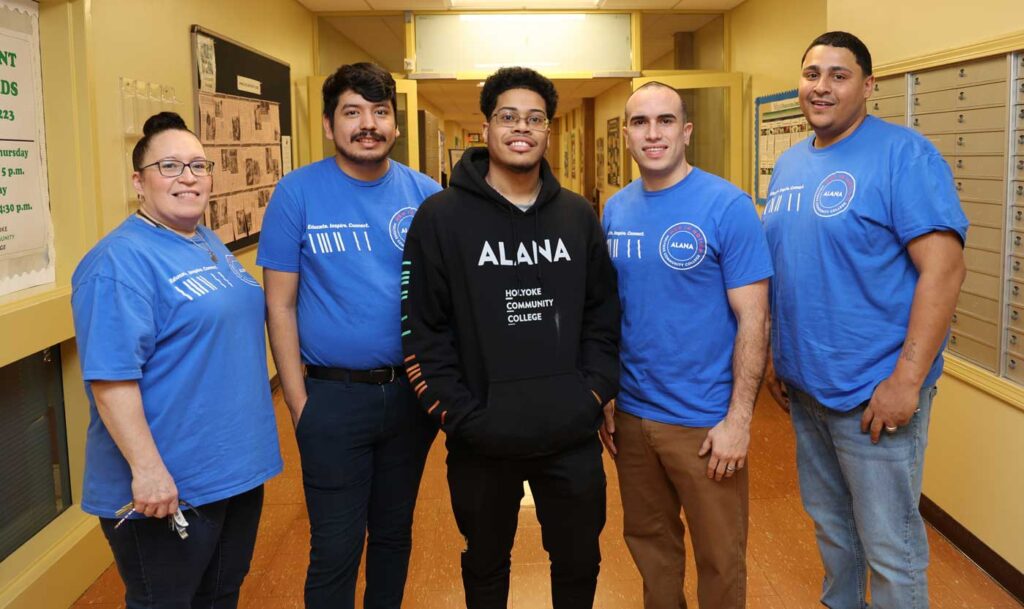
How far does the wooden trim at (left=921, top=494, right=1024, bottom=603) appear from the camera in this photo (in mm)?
2480

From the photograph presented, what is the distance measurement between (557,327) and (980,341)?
71.7 inches

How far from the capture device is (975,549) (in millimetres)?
2695

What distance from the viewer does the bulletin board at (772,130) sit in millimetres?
5043

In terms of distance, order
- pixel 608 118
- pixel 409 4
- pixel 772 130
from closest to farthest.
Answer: pixel 772 130 → pixel 409 4 → pixel 608 118

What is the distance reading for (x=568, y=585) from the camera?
73.3 inches

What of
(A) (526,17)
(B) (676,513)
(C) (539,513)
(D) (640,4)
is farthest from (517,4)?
(C) (539,513)

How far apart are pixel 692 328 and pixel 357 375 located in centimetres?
79

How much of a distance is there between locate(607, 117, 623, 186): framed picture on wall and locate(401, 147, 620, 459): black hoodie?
25.9 ft

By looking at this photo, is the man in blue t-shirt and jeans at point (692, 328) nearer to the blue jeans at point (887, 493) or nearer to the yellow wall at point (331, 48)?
the blue jeans at point (887, 493)

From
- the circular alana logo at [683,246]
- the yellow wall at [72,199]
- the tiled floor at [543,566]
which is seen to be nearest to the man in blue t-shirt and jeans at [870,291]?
the circular alana logo at [683,246]

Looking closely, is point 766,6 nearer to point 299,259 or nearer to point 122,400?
point 299,259

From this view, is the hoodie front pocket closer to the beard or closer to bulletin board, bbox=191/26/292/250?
the beard

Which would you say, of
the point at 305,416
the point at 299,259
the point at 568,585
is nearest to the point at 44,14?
the point at 299,259

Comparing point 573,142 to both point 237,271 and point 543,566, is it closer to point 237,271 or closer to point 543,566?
point 543,566
